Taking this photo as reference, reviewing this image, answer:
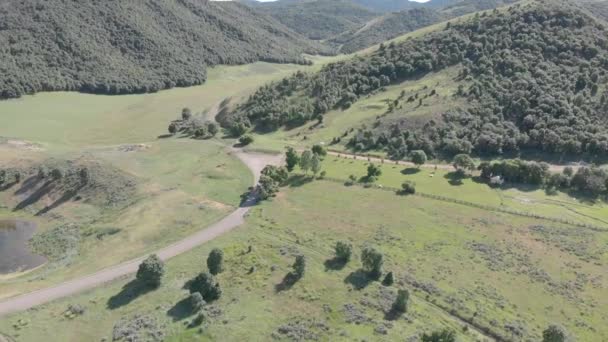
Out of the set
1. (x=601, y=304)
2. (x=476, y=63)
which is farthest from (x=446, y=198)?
(x=476, y=63)

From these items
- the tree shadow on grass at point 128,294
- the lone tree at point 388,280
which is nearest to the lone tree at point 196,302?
the tree shadow on grass at point 128,294

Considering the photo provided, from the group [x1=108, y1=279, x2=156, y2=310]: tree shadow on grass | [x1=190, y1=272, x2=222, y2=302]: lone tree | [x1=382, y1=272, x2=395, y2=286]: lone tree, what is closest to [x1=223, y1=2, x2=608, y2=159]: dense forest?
[x1=382, y1=272, x2=395, y2=286]: lone tree

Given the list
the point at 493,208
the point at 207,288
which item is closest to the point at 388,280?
the point at 207,288

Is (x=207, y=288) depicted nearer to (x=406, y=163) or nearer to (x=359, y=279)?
(x=359, y=279)

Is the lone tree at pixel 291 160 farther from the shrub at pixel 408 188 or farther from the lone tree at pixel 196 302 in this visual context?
the lone tree at pixel 196 302

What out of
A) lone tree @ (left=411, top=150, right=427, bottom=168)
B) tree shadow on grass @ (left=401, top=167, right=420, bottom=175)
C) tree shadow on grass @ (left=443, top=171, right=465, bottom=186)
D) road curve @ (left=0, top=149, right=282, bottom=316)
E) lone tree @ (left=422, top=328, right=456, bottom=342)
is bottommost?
lone tree @ (left=422, top=328, right=456, bottom=342)

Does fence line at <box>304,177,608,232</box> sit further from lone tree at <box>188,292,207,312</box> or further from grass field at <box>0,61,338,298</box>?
lone tree at <box>188,292,207,312</box>
